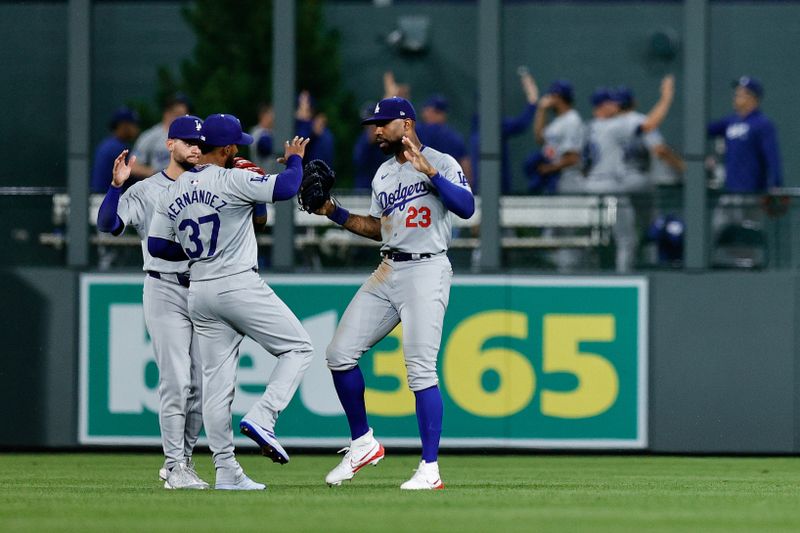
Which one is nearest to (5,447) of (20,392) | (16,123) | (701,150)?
(20,392)

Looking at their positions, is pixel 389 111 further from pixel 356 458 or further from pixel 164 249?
pixel 356 458

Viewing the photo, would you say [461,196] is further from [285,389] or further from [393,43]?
[393,43]

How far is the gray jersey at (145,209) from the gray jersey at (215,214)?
420mm

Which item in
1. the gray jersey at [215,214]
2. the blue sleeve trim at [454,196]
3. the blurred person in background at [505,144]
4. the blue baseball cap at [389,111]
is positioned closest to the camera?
the gray jersey at [215,214]

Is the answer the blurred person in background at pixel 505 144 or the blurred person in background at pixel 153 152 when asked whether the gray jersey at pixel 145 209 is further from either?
the blurred person in background at pixel 153 152

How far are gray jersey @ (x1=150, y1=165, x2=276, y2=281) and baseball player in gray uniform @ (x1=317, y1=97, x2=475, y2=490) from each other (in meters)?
0.55

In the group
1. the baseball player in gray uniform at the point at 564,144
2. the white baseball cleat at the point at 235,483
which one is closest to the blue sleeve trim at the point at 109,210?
the white baseball cleat at the point at 235,483

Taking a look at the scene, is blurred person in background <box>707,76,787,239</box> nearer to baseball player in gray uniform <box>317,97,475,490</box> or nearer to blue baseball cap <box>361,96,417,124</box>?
baseball player in gray uniform <box>317,97,475,490</box>

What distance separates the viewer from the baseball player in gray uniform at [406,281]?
27.6ft

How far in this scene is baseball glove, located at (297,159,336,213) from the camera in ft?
28.0

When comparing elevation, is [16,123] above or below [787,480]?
above

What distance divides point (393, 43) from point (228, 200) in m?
Answer: 13.9

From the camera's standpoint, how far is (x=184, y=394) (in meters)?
8.76

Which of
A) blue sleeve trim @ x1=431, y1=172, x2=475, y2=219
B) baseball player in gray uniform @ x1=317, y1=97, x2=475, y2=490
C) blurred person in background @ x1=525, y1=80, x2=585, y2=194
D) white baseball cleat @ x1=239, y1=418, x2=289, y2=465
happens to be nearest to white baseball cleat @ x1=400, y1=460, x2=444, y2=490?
baseball player in gray uniform @ x1=317, y1=97, x2=475, y2=490
